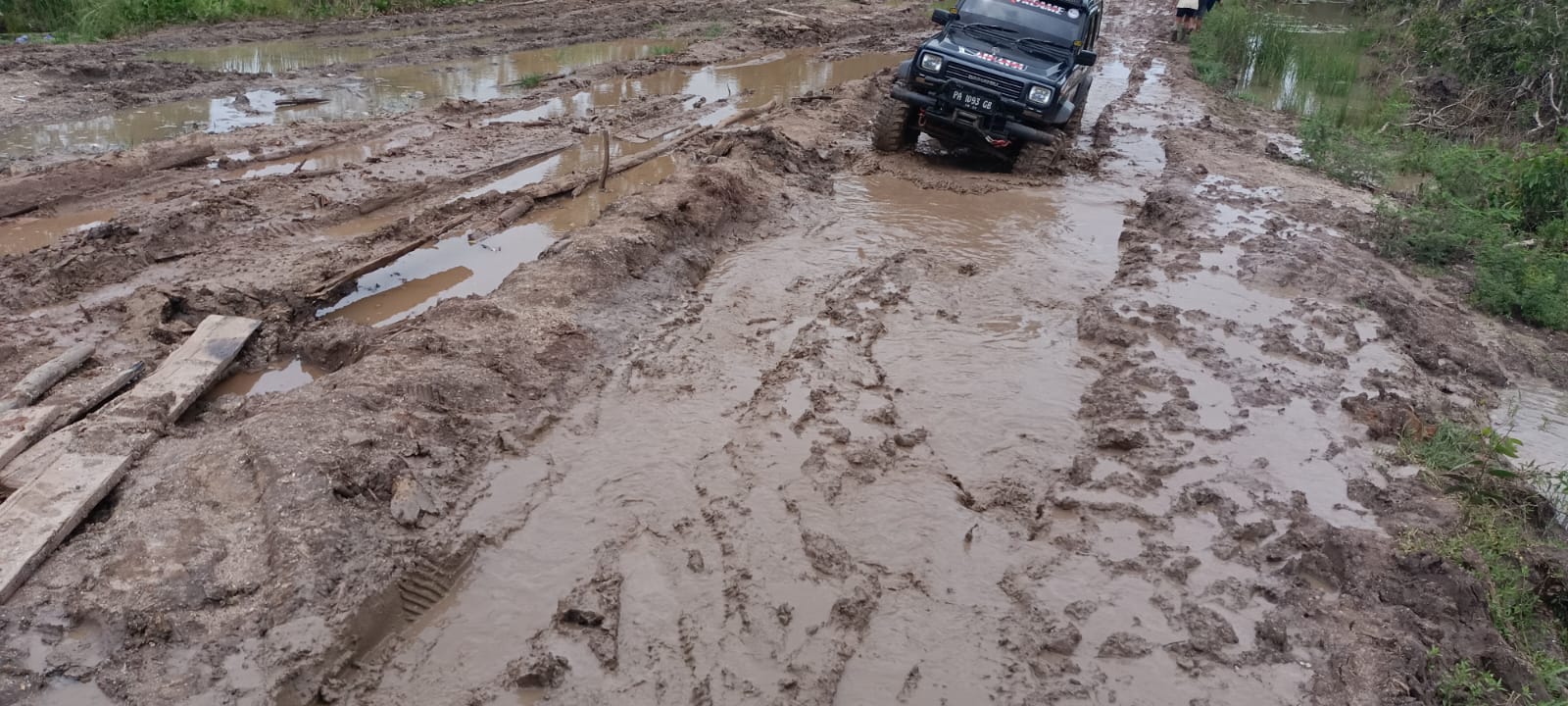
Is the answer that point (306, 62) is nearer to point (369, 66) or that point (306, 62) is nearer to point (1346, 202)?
point (369, 66)

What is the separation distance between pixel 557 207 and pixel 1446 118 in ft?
41.5

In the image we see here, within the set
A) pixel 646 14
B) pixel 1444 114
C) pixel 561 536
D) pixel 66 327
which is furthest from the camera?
pixel 646 14

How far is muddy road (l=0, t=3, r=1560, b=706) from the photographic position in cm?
374

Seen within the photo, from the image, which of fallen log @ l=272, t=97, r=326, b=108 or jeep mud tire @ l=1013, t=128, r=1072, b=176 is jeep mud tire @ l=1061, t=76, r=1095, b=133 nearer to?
jeep mud tire @ l=1013, t=128, r=1072, b=176

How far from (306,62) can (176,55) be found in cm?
195

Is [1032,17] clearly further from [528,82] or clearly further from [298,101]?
[298,101]

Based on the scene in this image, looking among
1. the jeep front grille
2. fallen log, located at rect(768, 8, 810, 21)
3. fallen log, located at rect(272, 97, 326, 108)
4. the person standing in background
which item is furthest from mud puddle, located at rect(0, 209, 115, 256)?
the person standing in background

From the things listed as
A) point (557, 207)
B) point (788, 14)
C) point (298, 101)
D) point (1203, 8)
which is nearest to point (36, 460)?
point (557, 207)

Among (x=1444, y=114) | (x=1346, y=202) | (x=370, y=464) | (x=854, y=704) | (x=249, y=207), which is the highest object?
(x=1444, y=114)

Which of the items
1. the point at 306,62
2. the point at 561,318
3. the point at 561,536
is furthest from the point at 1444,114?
the point at 306,62

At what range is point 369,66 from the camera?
1392cm

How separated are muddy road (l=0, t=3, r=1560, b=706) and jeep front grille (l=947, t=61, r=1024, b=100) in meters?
1.11

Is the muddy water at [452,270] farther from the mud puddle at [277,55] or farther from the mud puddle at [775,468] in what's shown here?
the mud puddle at [277,55]

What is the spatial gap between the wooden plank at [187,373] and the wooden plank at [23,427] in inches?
10.5
